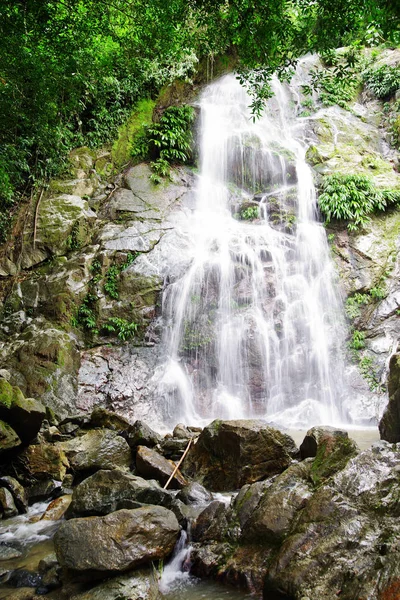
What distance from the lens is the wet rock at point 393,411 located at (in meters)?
5.36

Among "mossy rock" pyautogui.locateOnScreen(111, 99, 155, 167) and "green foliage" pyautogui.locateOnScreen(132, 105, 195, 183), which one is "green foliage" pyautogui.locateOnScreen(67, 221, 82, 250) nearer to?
"green foliage" pyautogui.locateOnScreen(132, 105, 195, 183)

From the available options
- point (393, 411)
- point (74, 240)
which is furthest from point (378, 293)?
point (74, 240)

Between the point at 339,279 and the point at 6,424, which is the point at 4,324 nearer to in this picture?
the point at 6,424

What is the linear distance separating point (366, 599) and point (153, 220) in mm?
12471

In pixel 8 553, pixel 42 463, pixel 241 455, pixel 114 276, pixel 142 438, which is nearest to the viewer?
pixel 8 553

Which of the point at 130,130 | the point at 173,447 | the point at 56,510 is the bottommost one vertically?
the point at 56,510

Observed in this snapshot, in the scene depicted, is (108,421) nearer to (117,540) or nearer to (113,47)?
(117,540)

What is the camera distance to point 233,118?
17.8 meters

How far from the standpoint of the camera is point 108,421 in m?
7.54

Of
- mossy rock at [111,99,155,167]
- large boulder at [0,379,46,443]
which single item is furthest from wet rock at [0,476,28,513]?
mossy rock at [111,99,155,167]

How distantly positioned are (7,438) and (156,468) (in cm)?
213

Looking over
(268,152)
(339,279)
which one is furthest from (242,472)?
(268,152)

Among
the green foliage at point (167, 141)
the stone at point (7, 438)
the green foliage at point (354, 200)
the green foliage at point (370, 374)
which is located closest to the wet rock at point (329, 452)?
the stone at point (7, 438)

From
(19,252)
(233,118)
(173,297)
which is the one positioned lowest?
(173,297)
